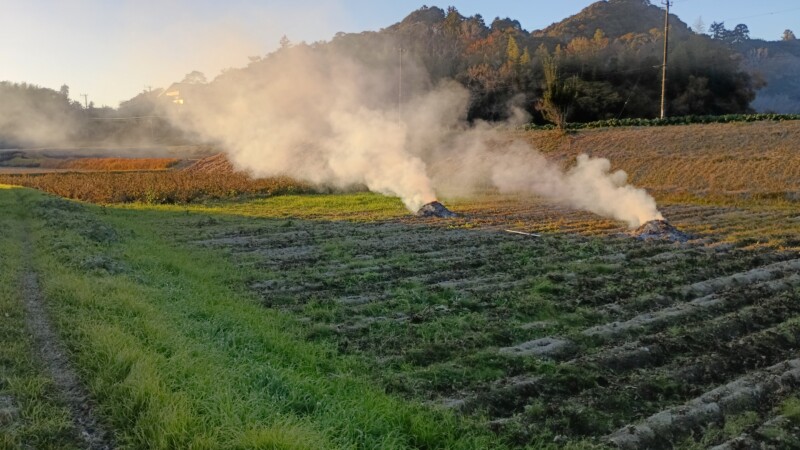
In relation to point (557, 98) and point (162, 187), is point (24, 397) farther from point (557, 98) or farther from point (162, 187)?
point (557, 98)

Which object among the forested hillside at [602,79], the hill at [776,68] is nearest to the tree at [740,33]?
the hill at [776,68]

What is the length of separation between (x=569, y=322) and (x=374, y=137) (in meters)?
15.5

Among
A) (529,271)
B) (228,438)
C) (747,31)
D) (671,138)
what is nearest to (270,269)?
(529,271)

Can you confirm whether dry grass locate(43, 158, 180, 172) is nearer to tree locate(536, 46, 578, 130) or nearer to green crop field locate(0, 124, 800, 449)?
tree locate(536, 46, 578, 130)

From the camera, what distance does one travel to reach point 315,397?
16.3 feet

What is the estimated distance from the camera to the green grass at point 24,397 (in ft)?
12.8

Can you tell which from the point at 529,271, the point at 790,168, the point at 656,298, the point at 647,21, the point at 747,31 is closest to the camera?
the point at 656,298

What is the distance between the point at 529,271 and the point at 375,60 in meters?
16.5

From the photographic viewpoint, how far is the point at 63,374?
4977 mm

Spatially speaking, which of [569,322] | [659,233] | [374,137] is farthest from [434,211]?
[569,322]

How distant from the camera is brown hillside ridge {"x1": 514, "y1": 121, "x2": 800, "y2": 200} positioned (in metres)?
22.5

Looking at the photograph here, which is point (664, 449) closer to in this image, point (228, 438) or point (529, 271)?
point (228, 438)

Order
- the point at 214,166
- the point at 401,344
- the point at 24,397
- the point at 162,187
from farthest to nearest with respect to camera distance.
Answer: the point at 214,166
the point at 162,187
the point at 401,344
the point at 24,397

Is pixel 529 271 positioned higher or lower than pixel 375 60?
lower
